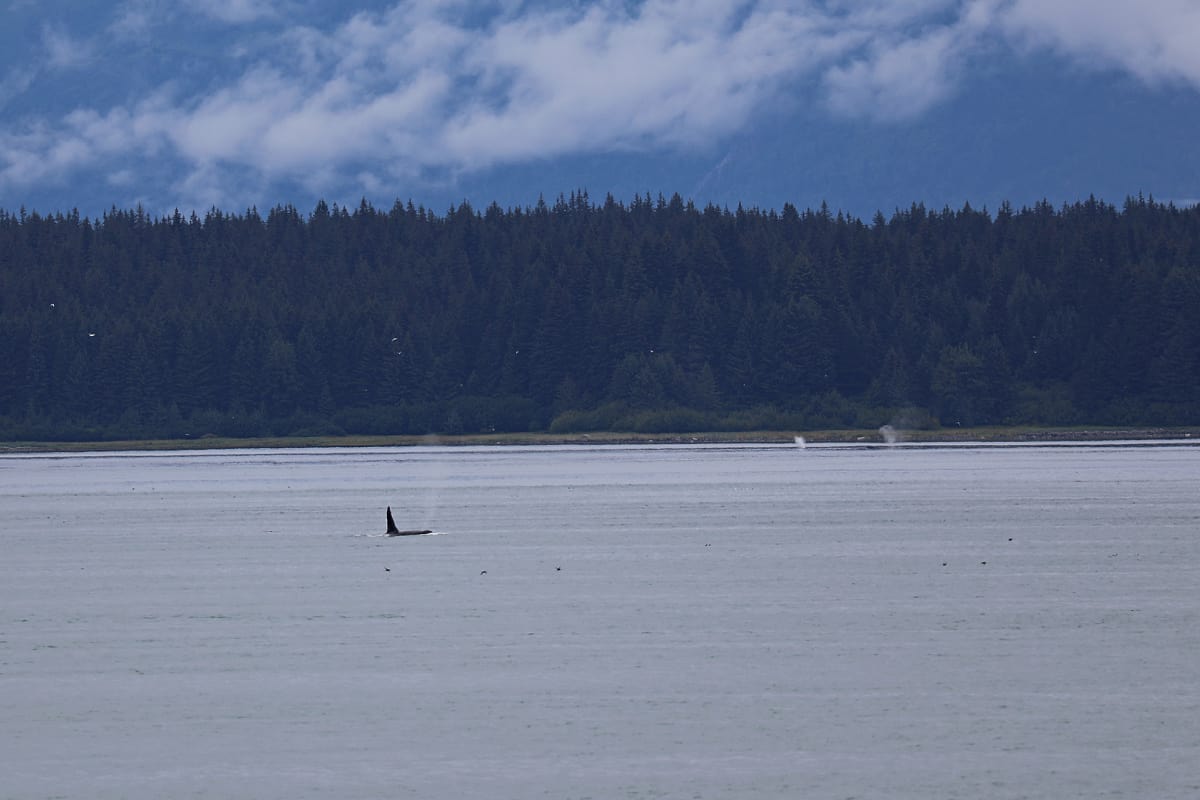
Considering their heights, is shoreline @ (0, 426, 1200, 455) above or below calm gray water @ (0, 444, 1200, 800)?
above

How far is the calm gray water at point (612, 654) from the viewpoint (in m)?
25.4

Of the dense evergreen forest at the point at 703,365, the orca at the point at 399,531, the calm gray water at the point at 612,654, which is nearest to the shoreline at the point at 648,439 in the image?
the dense evergreen forest at the point at 703,365

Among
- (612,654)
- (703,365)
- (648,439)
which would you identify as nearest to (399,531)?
(612,654)

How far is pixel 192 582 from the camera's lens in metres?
49.1

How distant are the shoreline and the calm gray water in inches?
3608

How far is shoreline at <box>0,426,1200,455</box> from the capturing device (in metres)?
163

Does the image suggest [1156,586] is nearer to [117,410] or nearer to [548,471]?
[548,471]

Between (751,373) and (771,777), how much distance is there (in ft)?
515

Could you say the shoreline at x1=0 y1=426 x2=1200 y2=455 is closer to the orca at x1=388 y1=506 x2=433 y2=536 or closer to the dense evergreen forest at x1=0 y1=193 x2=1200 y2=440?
the dense evergreen forest at x1=0 y1=193 x2=1200 y2=440

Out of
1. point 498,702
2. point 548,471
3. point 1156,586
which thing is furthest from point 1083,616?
point 548,471

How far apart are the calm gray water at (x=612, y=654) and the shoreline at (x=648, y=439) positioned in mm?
91634

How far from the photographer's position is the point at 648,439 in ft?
580

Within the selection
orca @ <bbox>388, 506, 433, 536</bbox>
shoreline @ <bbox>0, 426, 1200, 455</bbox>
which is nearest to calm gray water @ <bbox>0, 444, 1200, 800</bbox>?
orca @ <bbox>388, 506, 433, 536</bbox>

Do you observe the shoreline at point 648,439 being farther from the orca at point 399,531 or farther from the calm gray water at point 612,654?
the orca at point 399,531
